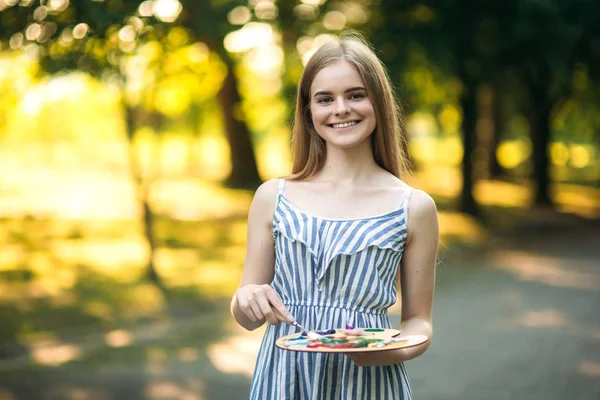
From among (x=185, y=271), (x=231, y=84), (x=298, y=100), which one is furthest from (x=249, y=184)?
(x=298, y=100)

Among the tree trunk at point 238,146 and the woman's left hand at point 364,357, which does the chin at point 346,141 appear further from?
the tree trunk at point 238,146

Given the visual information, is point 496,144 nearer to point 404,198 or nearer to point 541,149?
point 541,149

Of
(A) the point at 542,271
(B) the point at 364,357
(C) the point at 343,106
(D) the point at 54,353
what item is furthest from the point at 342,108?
(A) the point at 542,271

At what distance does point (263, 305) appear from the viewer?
2.17 metres

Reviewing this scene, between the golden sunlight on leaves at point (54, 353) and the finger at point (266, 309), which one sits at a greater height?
the finger at point (266, 309)

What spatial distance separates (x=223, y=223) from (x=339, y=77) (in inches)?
586

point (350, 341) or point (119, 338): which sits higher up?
point (350, 341)

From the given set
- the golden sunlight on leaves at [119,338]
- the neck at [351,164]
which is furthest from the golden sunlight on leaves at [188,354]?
the neck at [351,164]

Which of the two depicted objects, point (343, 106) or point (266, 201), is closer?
point (343, 106)

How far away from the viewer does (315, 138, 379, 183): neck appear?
2443 millimetres

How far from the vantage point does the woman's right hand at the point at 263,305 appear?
2.16 meters

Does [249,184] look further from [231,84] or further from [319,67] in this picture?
[319,67]

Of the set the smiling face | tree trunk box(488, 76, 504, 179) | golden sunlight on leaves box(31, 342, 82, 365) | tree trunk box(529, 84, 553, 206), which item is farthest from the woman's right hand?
tree trunk box(488, 76, 504, 179)

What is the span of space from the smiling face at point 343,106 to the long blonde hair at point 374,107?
2 centimetres
